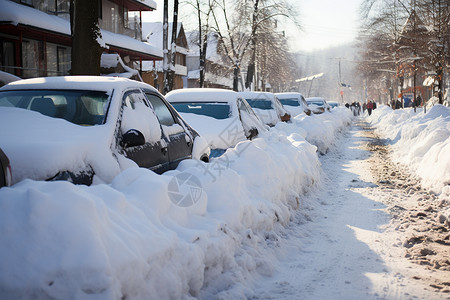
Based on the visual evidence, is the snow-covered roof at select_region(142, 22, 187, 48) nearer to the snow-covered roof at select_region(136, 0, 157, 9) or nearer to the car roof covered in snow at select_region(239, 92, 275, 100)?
the snow-covered roof at select_region(136, 0, 157, 9)

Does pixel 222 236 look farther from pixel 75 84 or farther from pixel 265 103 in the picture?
pixel 265 103

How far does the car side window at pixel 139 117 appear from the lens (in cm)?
514

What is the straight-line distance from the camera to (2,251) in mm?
2668

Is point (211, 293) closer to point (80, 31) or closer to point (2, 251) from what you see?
point (2, 251)

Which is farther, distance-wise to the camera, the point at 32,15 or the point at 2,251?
the point at 32,15

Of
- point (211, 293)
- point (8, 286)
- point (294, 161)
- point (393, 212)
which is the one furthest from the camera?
point (294, 161)

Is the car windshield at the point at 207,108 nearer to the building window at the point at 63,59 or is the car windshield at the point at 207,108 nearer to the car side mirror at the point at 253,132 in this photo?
the car side mirror at the point at 253,132

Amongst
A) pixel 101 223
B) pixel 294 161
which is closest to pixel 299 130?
pixel 294 161

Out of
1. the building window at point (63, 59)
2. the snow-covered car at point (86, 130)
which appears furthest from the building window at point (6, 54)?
the snow-covered car at point (86, 130)

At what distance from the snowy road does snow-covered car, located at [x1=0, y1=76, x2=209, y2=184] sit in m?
1.73

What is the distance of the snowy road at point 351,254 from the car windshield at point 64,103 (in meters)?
2.33

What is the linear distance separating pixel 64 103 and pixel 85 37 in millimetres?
5566

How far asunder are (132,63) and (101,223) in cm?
3163

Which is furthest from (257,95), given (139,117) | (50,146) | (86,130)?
(50,146)
